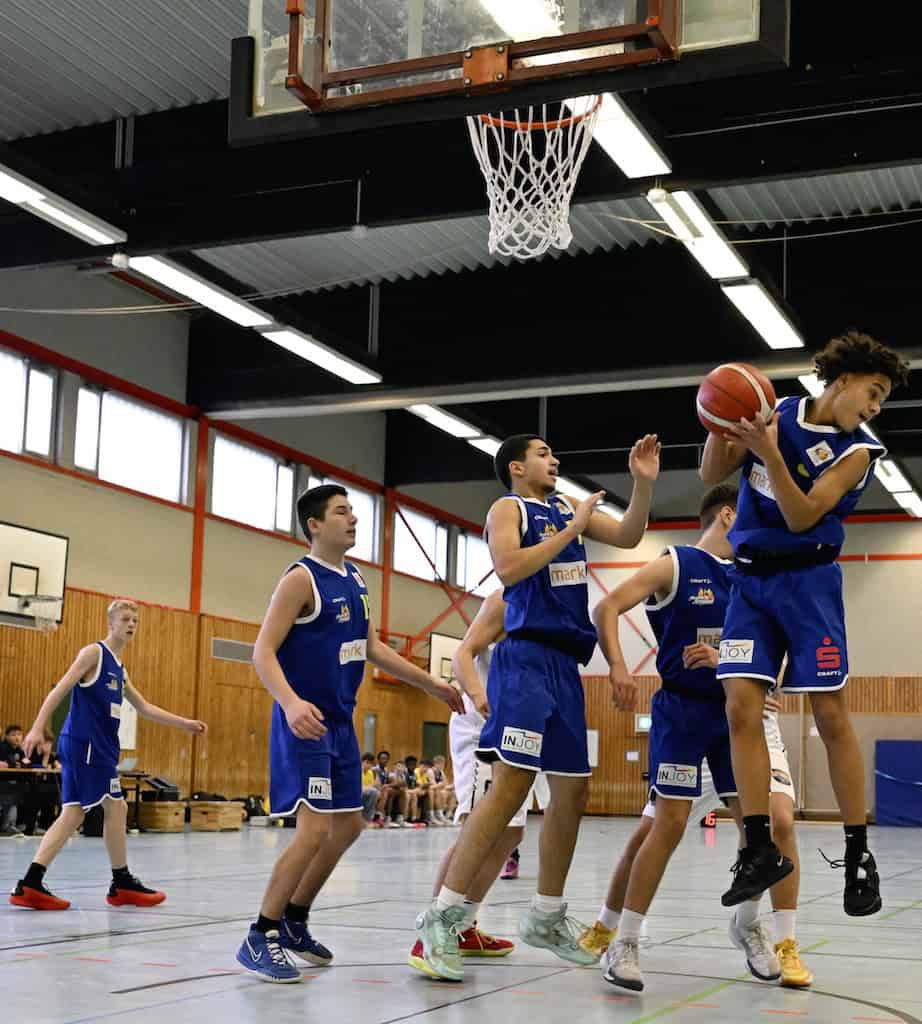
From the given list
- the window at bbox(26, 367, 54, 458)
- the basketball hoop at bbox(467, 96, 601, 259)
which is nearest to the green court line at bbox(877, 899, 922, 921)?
the basketball hoop at bbox(467, 96, 601, 259)

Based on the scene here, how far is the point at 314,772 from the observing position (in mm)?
5727

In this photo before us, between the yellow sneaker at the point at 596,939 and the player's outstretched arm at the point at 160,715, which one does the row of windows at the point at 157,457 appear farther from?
the yellow sneaker at the point at 596,939

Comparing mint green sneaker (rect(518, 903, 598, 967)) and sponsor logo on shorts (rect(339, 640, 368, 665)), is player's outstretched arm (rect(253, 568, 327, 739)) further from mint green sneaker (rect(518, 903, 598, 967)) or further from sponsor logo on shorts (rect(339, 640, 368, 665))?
mint green sneaker (rect(518, 903, 598, 967))

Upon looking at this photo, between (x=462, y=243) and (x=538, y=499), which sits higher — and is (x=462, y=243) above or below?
above

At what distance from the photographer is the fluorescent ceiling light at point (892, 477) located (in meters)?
26.6

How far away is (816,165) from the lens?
42.4 feet

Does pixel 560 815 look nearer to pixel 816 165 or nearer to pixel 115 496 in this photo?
pixel 816 165

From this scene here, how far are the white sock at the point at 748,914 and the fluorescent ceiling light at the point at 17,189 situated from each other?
11396mm

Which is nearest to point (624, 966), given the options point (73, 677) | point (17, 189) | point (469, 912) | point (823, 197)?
point (469, 912)

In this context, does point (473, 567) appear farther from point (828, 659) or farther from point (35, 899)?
point (828, 659)

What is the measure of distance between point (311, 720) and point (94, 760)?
3749 millimetres

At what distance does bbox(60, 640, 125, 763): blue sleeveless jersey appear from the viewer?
8.72m

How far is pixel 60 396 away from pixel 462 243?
7179 millimetres

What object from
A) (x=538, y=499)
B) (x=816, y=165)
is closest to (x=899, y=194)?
(x=816, y=165)
